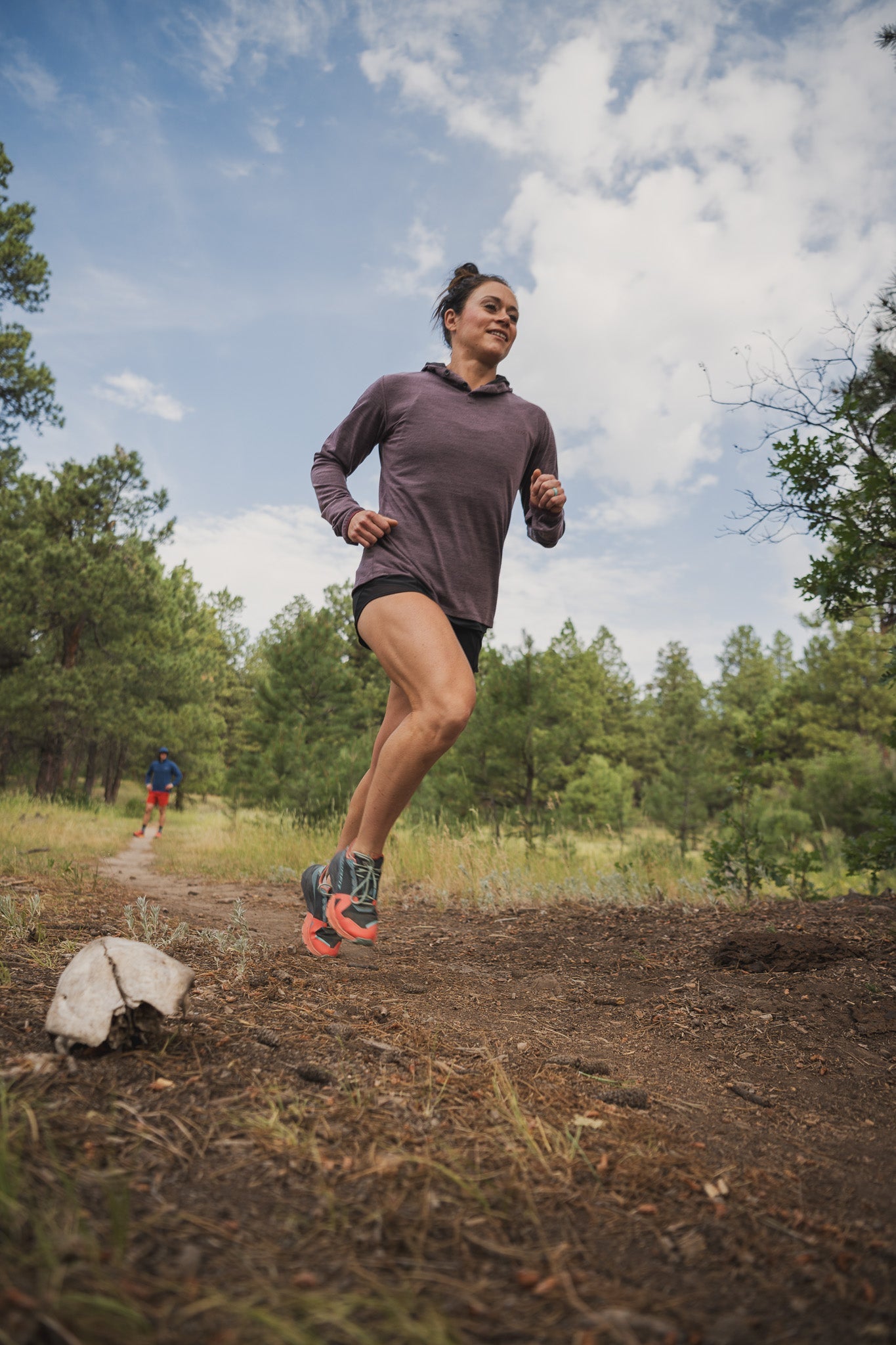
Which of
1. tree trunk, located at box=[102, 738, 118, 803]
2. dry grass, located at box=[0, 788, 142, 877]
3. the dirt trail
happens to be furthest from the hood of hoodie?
tree trunk, located at box=[102, 738, 118, 803]

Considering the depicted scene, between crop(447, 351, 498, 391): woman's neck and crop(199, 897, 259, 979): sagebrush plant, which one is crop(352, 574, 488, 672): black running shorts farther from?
crop(199, 897, 259, 979): sagebrush plant

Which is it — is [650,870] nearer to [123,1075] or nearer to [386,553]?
[386,553]

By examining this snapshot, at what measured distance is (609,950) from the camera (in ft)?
12.5

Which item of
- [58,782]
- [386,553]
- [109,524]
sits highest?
[109,524]

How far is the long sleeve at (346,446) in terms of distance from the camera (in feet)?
10.9

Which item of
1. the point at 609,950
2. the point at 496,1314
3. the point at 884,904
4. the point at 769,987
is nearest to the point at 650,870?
the point at 884,904

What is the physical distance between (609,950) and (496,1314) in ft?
9.85

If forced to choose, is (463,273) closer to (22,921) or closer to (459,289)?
(459,289)

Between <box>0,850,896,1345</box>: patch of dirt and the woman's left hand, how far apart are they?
1.93m

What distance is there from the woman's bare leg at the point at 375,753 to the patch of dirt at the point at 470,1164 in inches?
25.1

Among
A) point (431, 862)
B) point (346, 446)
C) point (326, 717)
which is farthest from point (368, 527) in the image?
point (326, 717)

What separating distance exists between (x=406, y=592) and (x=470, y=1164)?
1.93m

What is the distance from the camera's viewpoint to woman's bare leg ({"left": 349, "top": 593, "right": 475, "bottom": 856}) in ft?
Result: 9.06

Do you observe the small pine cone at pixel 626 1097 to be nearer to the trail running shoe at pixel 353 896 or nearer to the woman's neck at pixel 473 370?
the trail running shoe at pixel 353 896
